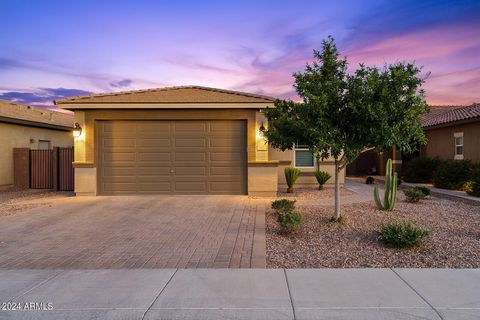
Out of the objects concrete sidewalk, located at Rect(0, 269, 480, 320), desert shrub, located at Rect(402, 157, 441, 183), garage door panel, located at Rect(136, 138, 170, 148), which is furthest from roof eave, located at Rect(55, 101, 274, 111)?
desert shrub, located at Rect(402, 157, 441, 183)

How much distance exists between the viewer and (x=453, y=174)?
53.2 feet

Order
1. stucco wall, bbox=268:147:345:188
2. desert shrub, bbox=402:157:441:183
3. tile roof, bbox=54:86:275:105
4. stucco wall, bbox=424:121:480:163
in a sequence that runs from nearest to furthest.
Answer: tile roof, bbox=54:86:275:105, stucco wall, bbox=424:121:480:163, stucco wall, bbox=268:147:345:188, desert shrub, bbox=402:157:441:183

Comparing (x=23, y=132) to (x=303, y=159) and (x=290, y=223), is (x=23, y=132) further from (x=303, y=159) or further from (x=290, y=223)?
(x=290, y=223)

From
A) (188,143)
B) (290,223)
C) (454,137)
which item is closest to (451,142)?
(454,137)

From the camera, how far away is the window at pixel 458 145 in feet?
58.1

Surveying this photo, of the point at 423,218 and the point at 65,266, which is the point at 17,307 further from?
the point at 423,218

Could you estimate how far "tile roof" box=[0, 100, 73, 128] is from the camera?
18084 mm

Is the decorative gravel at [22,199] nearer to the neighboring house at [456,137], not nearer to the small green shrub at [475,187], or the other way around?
the small green shrub at [475,187]

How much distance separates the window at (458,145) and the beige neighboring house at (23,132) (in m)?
21.0

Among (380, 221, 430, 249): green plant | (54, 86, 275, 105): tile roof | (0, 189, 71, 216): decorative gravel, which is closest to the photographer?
(380, 221, 430, 249): green plant

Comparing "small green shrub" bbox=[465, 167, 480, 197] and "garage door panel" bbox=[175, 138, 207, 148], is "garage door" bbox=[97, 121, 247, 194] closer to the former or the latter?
"garage door panel" bbox=[175, 138, 207, 148]

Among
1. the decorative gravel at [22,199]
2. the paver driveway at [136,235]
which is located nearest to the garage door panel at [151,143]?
the paver driveway at [136,235]

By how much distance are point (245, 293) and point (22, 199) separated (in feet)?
40.6

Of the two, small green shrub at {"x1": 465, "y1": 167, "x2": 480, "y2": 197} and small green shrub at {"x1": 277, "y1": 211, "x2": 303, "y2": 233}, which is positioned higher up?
small green shrub at {"x1": 465, "y1": 167, "x2": 480, "y2": 197}
